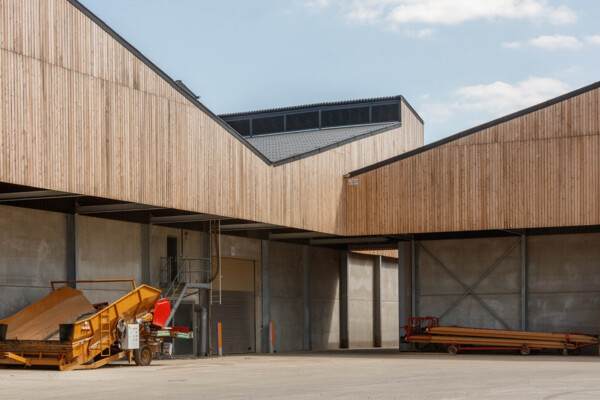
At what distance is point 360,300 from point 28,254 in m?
24.2

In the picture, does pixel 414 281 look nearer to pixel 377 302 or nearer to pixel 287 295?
pixel 287 295

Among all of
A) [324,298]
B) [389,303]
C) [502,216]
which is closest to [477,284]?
[502,216]

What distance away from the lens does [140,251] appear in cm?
3075

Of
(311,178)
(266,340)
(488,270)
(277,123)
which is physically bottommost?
(266,340)

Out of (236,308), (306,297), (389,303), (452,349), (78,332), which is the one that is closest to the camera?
(78,332)

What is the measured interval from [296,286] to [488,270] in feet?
29.2

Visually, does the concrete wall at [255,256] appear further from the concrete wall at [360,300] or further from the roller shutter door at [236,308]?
the concrete wall at [360,300]

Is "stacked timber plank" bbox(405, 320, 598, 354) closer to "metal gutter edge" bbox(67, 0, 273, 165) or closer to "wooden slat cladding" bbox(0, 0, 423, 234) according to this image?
"wooden slat cladding" bbox(0, 0, 423, 234)

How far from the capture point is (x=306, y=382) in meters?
18.4

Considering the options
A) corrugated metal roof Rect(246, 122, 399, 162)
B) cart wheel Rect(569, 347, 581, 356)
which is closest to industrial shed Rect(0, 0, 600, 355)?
corrugated metal roof Rect(246, 122, 399, 162)

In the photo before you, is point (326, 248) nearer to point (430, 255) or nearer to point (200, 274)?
point (430, 255)

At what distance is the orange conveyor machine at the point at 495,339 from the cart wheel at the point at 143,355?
46.6 ft

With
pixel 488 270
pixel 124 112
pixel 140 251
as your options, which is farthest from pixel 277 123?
pixel 124 112

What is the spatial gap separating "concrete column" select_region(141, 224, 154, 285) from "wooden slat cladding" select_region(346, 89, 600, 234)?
32.0 feet
